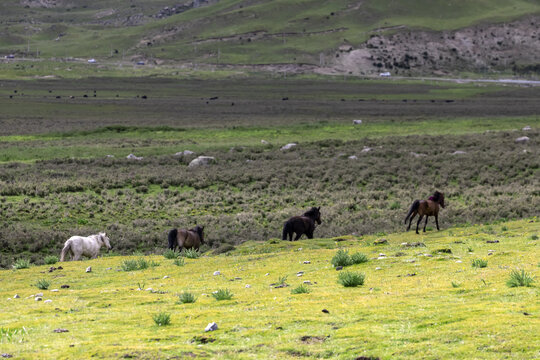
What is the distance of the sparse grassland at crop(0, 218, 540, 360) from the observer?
8438 millimetres

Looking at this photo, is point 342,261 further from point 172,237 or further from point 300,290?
point 172,237

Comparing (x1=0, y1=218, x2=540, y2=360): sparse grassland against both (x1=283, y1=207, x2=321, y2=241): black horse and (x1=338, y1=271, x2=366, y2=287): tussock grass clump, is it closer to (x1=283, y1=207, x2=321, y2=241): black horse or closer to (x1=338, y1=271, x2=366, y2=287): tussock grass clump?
(x1=338, y1=271, x2=366, y2=287): tussock grass clump

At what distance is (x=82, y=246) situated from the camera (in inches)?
888

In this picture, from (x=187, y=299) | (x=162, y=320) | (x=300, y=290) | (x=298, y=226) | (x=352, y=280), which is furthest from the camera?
(x=298, y=226)

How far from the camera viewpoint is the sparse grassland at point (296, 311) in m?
8.44

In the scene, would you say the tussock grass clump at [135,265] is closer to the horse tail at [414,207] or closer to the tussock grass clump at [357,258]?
the tussock grass clump at [357,258]

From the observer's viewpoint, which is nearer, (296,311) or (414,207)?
(296,311)

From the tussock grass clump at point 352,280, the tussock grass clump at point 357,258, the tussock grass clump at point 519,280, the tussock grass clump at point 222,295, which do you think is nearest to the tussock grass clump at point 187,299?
the tussock grass clump at point 222,295

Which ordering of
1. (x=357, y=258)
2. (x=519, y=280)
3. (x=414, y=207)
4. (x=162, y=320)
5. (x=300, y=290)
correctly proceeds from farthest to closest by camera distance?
(x=414, y=207) → (x=357, y=258) → (x=300, y=290) → (x=519, y=280) → (x=162, y=320)

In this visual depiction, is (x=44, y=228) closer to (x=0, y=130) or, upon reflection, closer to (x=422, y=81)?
(x=0, y=130)

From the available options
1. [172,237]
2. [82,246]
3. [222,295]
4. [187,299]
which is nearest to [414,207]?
[172,237]

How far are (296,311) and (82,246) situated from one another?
1370 cm

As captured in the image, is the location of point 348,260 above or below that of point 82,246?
above

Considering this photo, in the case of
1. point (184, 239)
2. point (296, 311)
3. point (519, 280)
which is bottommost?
point (184, 239)
